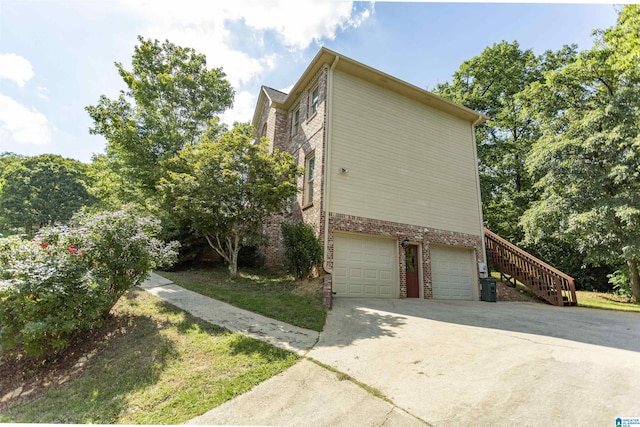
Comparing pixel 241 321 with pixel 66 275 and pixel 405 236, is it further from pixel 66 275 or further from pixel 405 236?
pixel 405 236

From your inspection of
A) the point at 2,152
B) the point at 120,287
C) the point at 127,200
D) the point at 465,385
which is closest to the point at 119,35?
the point at 120,287

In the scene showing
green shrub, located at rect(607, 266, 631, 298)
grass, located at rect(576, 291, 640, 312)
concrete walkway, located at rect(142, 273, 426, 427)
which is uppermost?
green shrub, located at rect(607, 266, 631, 298)

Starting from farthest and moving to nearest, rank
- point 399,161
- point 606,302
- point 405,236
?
point 606,302 → point 399,161 → point 405,236

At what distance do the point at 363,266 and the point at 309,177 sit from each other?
Answer: 12.0 ft

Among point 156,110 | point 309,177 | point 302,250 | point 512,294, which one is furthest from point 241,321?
point 156,110

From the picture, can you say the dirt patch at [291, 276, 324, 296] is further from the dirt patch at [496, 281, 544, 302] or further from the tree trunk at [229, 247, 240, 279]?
the dirt patch at [496, 281, 544, 302]

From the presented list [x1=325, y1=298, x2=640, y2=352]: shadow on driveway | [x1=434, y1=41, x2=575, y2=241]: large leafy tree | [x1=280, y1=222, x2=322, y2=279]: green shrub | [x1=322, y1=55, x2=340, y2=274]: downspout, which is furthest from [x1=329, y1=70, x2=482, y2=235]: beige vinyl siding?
[x1=434, y1=41, x2=575, y2=241]: large leafy tree

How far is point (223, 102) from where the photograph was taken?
1759cm

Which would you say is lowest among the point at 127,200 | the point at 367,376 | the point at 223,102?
the point at 367,376

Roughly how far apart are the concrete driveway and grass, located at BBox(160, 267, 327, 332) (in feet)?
1.94

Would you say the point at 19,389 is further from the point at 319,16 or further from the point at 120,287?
the point at 319,16

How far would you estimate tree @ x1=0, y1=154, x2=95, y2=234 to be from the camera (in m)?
26.2

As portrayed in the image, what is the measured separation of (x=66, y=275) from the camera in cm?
484

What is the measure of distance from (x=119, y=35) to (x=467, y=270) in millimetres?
12598
